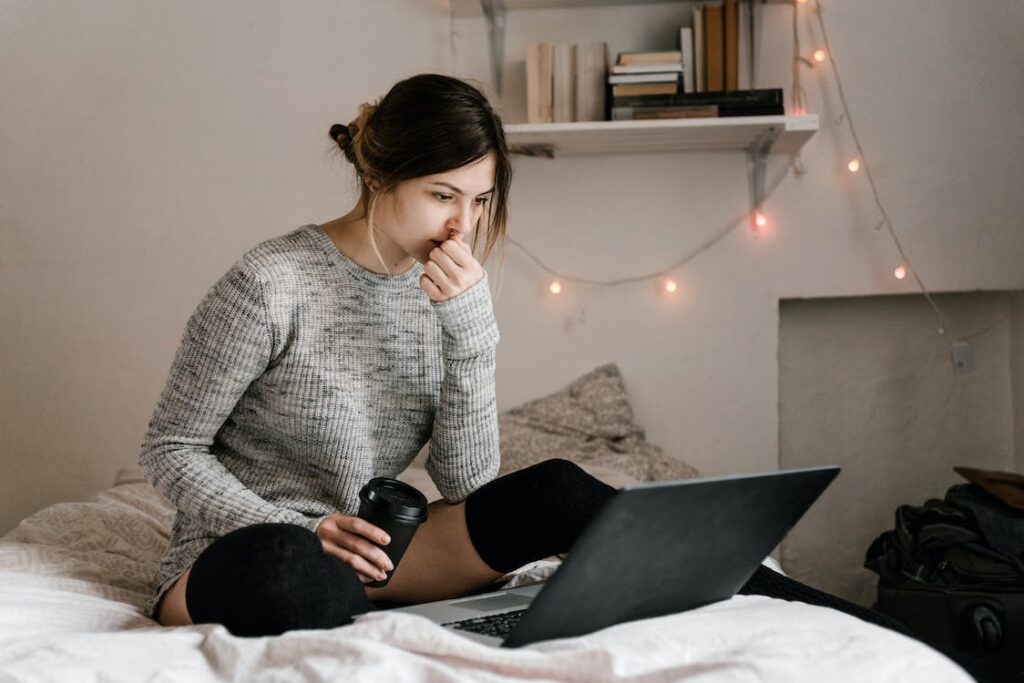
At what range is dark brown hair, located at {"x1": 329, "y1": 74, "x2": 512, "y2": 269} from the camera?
1.29m

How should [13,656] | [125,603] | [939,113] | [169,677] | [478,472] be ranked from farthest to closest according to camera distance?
[939,113] < [478,472] < [125,603] < [13,656] < [169,677]

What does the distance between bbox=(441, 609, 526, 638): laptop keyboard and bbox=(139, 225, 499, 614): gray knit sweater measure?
0.22 metres

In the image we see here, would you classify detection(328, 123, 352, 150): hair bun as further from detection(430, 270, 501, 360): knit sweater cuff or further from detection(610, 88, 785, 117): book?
detection(610, 88, 785, 117): book

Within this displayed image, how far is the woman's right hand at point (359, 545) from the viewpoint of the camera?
1.10 m

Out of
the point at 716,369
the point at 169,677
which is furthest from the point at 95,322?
the point at 169,677

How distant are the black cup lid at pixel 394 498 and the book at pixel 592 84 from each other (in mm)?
1431

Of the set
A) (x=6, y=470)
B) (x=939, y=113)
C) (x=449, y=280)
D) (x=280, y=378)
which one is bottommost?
(x=6, y=470)

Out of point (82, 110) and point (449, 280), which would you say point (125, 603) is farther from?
point (82, 110)

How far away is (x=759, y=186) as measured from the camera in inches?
96.5

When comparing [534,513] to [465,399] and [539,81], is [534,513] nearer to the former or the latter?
[465,399]

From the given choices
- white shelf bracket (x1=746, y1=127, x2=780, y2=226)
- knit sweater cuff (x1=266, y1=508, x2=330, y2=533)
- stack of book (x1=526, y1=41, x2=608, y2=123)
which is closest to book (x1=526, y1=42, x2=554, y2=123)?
stack of book (x1=526, y1=41, x2=608, y2=123)

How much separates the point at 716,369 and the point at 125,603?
5.15 ft

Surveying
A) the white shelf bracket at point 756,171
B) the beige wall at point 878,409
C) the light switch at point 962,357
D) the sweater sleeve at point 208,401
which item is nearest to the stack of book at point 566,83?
the white shelf bracket at point 756,171

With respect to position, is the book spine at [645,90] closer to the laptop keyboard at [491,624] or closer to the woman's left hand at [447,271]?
the woman's left hand at [447,271]
